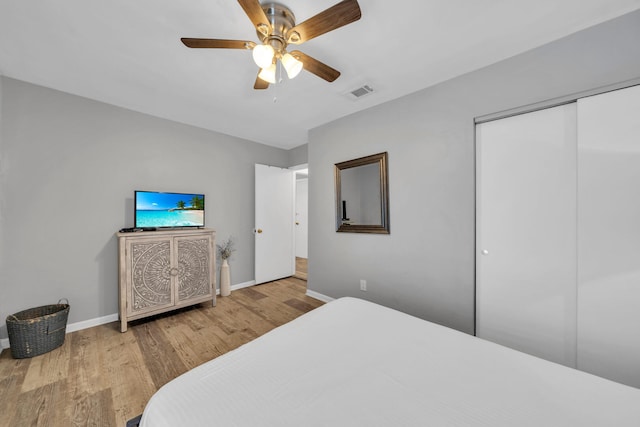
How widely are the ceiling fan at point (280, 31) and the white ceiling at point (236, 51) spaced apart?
4.8 inches

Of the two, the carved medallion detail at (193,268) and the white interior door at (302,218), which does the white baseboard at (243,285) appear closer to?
the carved medallion detail at (193,268)

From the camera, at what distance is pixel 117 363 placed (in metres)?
1.89

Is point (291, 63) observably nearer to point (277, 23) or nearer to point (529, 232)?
point (277, 23)

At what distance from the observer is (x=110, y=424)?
135 centimetres

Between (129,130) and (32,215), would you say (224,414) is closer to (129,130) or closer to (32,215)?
(32,215)

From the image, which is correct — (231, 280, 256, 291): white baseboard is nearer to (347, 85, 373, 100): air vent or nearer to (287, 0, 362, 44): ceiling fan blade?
(347, 85, 373, 100): air vent

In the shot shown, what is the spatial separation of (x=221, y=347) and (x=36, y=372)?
4.32ft

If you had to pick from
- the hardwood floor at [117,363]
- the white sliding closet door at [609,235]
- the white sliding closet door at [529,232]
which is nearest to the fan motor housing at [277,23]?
the white sliding closet door at [529,232]

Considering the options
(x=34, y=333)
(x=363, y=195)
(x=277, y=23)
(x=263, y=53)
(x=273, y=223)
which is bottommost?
(x=34, y=333)

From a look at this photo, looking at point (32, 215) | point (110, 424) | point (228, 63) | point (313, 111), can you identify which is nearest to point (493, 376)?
point (110, 424)

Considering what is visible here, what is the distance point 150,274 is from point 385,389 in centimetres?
273

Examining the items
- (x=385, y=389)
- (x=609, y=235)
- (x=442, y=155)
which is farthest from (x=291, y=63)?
(x=609, y=235)

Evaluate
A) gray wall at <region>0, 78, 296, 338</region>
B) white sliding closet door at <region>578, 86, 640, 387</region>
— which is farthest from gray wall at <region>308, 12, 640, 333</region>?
gray wall at <region>0, 78, 296, 338</region>

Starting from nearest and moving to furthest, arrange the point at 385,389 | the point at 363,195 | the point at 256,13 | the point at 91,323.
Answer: the point at 385,389, the point at 256,13, the point at 91,323, the point at 363,195
